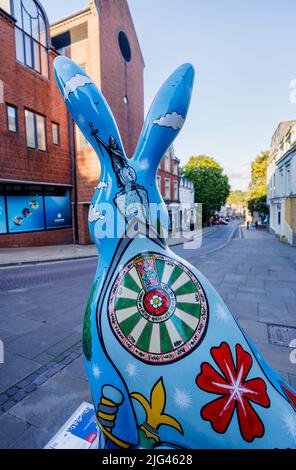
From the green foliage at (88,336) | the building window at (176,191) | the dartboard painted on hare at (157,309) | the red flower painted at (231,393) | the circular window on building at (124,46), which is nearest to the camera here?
the red flower painted at (231,393)

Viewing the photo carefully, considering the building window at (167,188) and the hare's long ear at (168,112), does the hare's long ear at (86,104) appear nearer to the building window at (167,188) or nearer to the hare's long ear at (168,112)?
the hare's long ear at (168,112)

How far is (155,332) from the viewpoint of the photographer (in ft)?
4.75

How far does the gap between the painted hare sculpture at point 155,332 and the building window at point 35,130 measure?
1460 centimetres

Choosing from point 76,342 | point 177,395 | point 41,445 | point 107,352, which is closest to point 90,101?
point 107,352

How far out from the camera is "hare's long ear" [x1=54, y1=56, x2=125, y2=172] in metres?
1.60

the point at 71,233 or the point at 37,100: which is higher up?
the point at 37,100

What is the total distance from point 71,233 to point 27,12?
41.7 feet

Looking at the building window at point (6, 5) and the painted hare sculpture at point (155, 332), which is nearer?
the painted hare sculpture at point (155, 332)

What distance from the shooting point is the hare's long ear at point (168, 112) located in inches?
65.2

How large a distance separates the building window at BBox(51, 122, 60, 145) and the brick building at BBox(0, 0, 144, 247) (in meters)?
0.06

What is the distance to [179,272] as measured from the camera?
5.20ft

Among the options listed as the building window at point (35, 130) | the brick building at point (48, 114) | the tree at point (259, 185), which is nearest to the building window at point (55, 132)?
the brick building at point (48, 114)

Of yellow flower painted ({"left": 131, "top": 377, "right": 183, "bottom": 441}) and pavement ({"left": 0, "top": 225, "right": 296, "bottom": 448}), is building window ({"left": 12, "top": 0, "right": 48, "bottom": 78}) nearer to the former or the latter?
pavement ({"left": 0, "top": 225, "right": 296, "bottom": 448})

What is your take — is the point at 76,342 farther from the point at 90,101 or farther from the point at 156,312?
the point at 90,101
